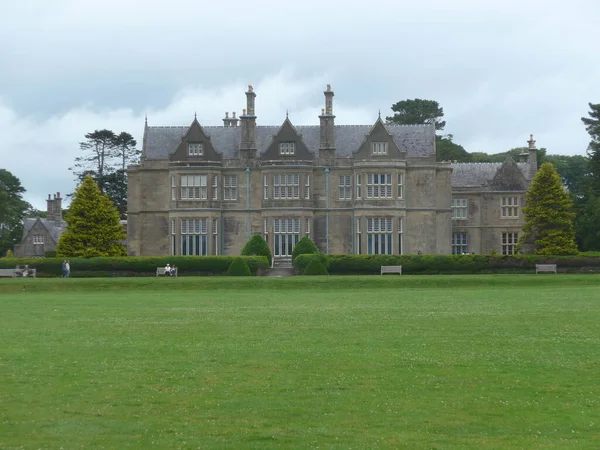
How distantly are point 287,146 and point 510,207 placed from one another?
19609mm

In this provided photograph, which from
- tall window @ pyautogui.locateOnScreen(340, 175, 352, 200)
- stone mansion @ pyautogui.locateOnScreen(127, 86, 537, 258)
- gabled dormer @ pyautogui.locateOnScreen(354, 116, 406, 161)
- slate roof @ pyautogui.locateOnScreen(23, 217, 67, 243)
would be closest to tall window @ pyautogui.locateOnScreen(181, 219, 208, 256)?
stone mansion @ pyautogui.locateOnScreen(127, 86, 537, 258)

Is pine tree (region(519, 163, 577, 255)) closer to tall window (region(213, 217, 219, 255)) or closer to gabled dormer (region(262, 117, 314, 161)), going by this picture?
gabled dormer (region(262, 117, 314, 161))

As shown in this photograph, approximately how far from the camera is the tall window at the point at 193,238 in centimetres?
6650

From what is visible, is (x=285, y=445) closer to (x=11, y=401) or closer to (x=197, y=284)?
(x=11, y=401)

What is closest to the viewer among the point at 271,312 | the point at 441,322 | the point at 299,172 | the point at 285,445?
the point at 285,445

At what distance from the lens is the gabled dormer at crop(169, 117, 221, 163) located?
Answer: 6706 cm

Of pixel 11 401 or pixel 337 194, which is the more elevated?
pixel 337 194

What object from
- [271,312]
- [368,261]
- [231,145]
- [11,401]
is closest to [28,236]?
[231,145]

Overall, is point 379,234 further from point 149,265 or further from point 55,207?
point 55,207

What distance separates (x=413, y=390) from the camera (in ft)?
53.0

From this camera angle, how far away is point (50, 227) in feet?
330

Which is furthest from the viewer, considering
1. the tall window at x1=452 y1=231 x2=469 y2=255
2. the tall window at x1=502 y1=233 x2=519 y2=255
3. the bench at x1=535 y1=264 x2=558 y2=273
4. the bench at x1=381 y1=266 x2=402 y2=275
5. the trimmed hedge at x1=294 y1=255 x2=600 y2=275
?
the tall window at x1=452 y1=231 x2=469 y2=255

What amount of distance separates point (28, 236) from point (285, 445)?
90.2 m

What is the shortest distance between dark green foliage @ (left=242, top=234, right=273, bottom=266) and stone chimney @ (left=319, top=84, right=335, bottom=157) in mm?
9345
